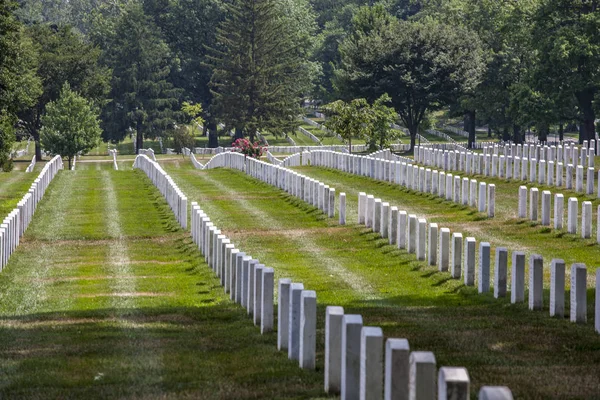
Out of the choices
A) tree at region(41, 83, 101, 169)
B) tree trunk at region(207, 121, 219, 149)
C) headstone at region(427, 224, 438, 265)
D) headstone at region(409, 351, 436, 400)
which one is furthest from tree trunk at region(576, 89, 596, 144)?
headstone at region(409, 351, 436, 400)

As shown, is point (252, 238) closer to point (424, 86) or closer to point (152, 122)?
point (424, 86)

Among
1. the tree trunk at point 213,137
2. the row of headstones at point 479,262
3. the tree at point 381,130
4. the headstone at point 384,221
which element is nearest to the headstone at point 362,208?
the row of headstones at point 479,262

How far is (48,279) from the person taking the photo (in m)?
20.3

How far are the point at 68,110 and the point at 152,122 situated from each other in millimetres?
25039

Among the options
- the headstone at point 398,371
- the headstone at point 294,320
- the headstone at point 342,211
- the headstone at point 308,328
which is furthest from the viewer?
the headstone at point 342,211

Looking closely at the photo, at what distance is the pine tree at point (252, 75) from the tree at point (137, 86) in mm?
7293

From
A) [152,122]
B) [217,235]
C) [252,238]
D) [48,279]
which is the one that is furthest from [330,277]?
[152,122]

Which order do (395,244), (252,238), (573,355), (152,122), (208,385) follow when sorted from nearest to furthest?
(208,385) → (573,355) → (395,244) → (252,238) → (152,122)

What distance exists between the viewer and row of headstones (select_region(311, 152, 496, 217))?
2877 centimetres

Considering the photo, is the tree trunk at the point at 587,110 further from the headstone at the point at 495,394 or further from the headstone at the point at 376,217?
the headstone at the point at 495,394

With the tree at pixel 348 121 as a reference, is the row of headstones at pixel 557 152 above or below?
below

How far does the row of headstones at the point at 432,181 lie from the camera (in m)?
28.8

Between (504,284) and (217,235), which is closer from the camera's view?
(504,284)

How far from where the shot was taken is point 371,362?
8297 millimetres
